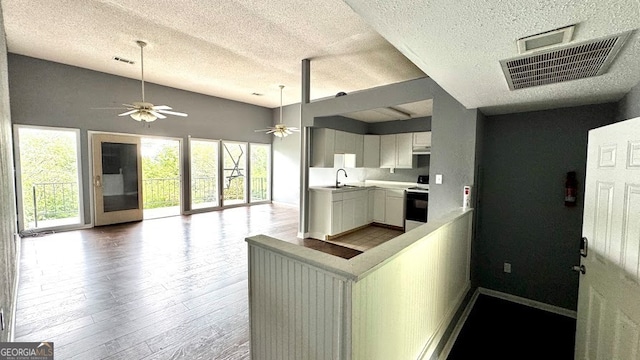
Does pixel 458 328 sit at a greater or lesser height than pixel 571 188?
lesser

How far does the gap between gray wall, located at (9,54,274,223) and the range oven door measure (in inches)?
213

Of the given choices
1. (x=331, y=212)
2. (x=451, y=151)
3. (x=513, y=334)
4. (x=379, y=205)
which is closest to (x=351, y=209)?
(x=331, y=212)

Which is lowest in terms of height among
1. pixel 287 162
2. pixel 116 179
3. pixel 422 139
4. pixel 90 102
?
pixel 116 179

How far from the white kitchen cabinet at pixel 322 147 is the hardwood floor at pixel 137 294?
1.51 m

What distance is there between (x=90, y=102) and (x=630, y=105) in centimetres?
793

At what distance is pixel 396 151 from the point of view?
5.61 metres

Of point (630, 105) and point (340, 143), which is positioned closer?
point (630, 105)

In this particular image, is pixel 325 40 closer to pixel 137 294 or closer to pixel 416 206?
pixel 416 206

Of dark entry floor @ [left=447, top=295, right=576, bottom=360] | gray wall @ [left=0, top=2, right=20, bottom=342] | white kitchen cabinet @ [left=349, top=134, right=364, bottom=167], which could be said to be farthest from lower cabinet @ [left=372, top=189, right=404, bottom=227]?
gray wall @ [left=0, top=2, right=20, bottom=342]

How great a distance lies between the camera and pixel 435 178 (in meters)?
3.14

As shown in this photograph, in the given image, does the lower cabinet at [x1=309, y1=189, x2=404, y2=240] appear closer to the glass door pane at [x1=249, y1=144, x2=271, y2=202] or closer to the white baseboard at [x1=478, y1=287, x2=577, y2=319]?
the white baseboard at [x1=478, y1=287, x2=577, y2=319]

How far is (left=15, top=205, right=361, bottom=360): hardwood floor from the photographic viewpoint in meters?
2.01

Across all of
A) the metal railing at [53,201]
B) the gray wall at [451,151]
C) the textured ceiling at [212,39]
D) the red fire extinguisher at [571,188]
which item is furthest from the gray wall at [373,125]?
the metal railing at [53,201]

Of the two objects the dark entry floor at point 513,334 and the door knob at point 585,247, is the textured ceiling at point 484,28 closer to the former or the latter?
the door knob at point 585,247
